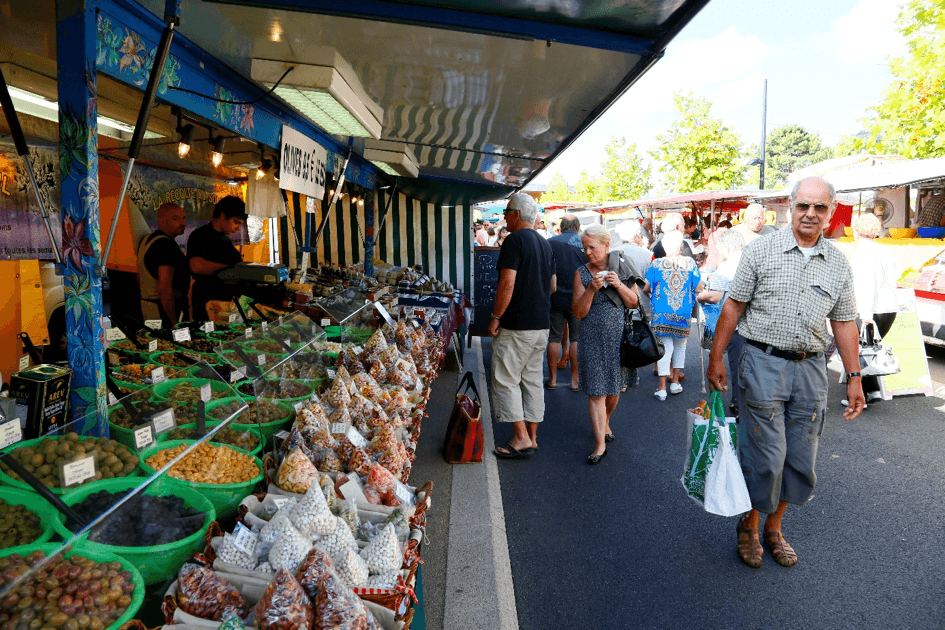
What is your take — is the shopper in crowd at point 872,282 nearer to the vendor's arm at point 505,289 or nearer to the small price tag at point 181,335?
the vendor's arm at point 505,289

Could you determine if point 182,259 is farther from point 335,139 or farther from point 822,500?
point 822,500

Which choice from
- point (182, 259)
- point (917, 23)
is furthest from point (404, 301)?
point (917, 23)

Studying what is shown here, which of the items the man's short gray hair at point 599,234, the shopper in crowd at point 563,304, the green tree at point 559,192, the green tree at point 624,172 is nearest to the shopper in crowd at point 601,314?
the man's short gray hair at point 599,234

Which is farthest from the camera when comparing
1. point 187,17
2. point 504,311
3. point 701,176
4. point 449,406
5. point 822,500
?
point 701,176

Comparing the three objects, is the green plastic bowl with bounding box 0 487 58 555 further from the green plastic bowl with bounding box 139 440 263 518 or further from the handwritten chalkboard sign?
the handwritten chalkboard sign

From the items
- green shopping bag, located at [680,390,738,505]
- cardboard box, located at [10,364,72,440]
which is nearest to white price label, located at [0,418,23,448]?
cardboard box, located at [10,364,72,440]

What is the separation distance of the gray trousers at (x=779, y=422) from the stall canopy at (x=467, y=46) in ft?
5.77

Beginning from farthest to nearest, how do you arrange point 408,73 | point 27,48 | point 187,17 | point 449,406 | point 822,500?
point 449,406 < point 822,500 < point 408,73 < point 27,48 < point 187,17

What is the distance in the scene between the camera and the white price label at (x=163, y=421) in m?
2.21

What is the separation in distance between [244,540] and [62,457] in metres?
0.68

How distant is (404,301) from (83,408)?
190 inches

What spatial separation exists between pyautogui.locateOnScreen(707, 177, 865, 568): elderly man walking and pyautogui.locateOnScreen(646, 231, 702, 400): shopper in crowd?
3174 millimetres

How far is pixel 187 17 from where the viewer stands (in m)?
2.65

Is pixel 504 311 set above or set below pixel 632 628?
above
